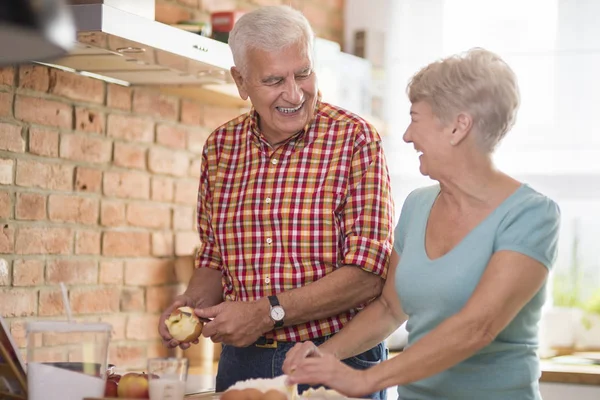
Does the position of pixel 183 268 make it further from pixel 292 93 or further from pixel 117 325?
pixel 292 93

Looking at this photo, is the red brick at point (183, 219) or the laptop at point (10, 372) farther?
the red brick at point (183, 219)

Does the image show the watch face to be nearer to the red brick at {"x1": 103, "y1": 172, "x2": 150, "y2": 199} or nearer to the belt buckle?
the belt buckle

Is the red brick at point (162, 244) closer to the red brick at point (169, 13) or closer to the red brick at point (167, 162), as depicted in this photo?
the red brick at point (167, 162)

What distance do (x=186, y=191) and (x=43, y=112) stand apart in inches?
30.7

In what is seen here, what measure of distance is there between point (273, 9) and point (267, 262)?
22.8 inches

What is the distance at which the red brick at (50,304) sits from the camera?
103 inches

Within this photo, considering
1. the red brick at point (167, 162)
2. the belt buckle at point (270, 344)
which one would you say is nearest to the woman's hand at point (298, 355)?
the belt buckle at point (270, 344)

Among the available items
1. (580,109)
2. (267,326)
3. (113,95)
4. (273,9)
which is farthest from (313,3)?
(267,326)

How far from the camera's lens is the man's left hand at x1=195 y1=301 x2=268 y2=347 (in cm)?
207

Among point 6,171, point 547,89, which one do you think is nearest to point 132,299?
point 6,171

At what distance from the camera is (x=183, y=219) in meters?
3.29

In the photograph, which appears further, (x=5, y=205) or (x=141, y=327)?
(x=141, y=327)

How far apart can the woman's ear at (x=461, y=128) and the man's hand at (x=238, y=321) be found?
57 cm

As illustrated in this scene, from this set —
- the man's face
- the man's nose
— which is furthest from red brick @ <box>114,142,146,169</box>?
the man's nose
